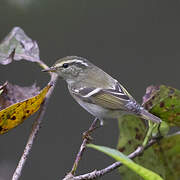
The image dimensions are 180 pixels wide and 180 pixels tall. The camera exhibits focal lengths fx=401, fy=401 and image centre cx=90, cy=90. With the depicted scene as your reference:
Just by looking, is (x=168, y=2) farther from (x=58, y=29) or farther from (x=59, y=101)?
(x=59, y=101)

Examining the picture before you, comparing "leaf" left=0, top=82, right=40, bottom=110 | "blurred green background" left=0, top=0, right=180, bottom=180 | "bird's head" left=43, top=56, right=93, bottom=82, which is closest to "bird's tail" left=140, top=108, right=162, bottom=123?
"leaf" left=0, top=82, right=40, bottom=110

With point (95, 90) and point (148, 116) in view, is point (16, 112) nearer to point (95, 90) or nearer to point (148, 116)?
point (148, 116)

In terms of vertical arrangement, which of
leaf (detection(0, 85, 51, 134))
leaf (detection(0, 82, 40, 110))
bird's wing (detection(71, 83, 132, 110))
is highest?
leaf (detection(0, 85, 51, 134))

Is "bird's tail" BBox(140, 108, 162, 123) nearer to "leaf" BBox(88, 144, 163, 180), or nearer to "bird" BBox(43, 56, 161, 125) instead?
"bird" BBox(43, 56, 161, 125)

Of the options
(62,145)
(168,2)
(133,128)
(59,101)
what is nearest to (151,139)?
(133,128)

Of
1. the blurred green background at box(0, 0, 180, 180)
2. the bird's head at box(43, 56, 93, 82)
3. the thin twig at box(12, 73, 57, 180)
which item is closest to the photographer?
the thin twig at box(12, 73, 57, 180)

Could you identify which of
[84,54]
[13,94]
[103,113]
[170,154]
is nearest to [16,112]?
[13,94]

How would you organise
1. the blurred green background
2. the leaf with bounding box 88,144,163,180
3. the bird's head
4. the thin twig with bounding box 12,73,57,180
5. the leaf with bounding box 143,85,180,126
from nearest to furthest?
the leaf with bounding box 88,144,163,180
the thin twig with bounding box 12,73,57,180
the leaf with bounding box 143,85,180,126
the bird's head
the blurred green background
